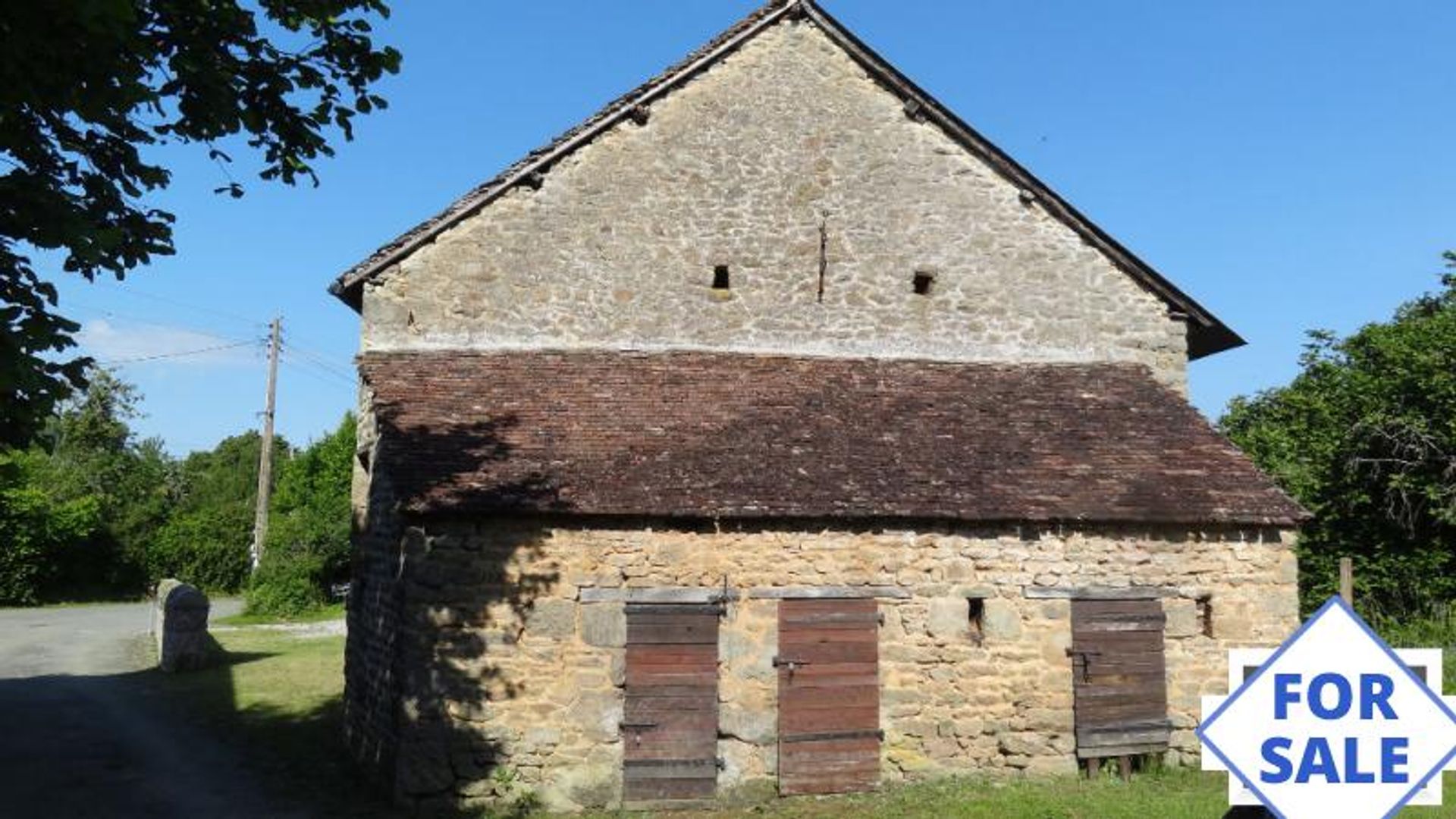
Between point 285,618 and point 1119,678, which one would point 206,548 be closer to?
point 285,618

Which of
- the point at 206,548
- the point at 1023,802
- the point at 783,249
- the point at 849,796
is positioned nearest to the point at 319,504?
the point at 206,548

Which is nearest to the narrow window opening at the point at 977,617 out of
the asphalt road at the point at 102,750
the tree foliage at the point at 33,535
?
the asphalt road at the point at 102,750

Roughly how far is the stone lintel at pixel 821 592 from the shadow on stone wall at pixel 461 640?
81.9 inches

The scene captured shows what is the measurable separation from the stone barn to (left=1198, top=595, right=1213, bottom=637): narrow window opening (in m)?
0.04

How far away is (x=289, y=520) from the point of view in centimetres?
2866

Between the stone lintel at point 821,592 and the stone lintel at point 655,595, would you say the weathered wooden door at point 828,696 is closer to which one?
the stone lintel at point 821,592

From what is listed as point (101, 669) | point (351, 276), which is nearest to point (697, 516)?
point (351, 276)

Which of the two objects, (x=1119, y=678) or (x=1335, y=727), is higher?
(x=1335, y=727)

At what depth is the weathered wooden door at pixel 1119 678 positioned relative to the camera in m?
10.4

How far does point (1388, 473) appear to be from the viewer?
18375 mm

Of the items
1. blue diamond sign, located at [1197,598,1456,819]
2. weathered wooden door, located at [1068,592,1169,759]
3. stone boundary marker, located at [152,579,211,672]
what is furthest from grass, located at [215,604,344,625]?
blue diamond sign, located at [1197,598,1456,819]

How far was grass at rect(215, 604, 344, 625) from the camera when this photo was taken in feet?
85.8

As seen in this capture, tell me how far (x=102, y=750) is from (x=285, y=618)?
16.1m

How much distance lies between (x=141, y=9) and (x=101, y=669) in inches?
599
